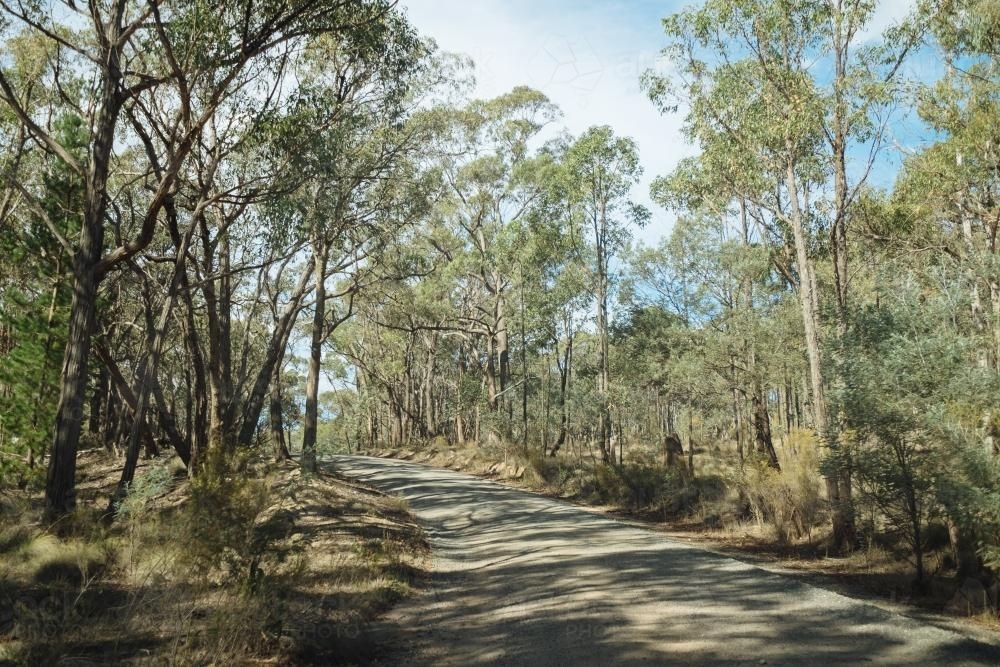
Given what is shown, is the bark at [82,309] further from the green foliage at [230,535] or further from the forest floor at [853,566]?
the forest floor at [853,566]

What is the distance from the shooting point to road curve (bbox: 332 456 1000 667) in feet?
17.8

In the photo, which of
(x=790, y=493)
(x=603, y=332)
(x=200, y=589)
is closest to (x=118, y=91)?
(x=200, y=589)

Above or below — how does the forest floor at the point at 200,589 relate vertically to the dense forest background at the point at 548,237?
below

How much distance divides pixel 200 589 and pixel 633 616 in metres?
4.09

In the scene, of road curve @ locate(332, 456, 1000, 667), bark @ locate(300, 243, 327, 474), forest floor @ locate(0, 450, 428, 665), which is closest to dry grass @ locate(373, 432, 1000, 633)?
road curve @ locate(332, 456, 1000, 667)

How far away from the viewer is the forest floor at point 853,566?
22.3 feet

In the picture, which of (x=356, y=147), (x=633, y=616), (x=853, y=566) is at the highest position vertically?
(x=356, y=147)

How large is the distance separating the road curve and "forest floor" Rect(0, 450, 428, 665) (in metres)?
0.59

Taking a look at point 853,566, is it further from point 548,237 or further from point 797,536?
point 548,237

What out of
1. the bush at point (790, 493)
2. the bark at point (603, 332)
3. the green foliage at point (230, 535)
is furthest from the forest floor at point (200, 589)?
the bark at point (603, 332)

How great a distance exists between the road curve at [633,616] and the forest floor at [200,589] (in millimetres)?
593

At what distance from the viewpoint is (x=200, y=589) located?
637 centimetres

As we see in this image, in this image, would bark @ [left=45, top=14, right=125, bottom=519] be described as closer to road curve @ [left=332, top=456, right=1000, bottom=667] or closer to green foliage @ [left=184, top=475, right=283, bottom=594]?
green foliage @ [left=184, top=475, right=283, bottom=594]

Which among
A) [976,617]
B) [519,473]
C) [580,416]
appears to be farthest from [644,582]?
[580,416]
